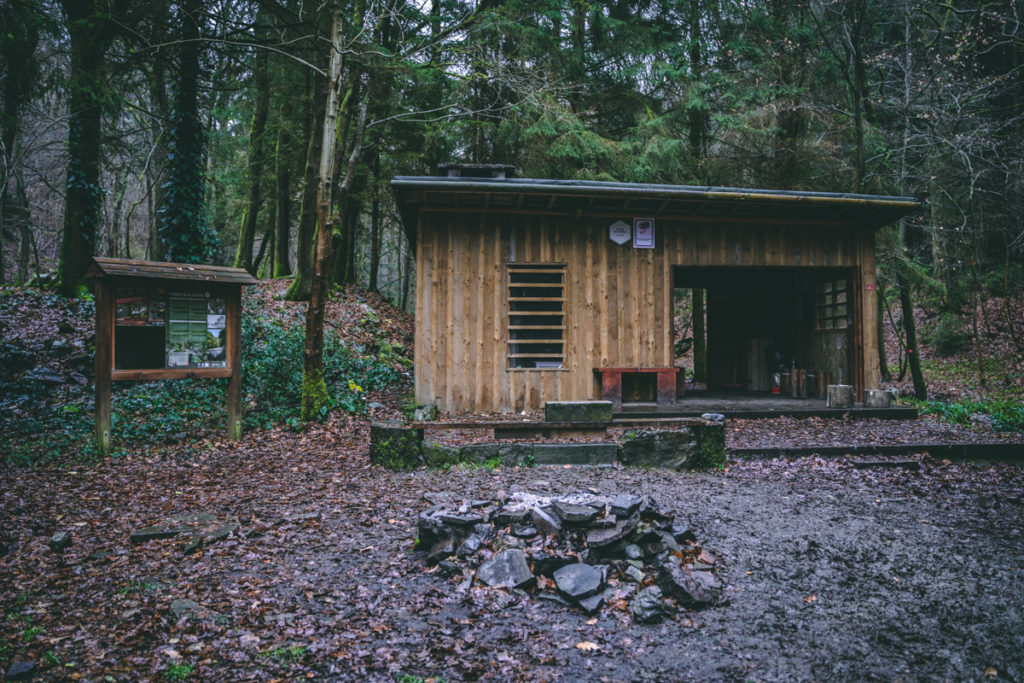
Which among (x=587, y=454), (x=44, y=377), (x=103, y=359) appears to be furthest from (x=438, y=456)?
(x=44, y=377)

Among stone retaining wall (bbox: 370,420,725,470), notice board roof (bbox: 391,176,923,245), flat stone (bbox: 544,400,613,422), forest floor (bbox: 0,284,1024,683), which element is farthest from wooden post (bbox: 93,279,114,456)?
flat stone (bbox: 544,400,613,422)

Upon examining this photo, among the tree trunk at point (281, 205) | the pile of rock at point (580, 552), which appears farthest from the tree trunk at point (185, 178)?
the pile of rock at point (580, 552)

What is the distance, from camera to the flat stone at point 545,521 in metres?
4.21

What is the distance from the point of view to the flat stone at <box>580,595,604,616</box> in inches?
144

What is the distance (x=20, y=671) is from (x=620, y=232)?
980 centimetres

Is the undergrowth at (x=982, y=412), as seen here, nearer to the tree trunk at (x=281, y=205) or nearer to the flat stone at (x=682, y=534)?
the flat stone at (x=682, y=534)

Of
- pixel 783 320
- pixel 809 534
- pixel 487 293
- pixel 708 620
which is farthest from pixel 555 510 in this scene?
pixel 783 320

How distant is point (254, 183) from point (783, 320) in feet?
53.3

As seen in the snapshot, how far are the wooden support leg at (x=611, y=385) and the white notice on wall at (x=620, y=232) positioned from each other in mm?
2502

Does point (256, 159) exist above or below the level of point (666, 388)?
above

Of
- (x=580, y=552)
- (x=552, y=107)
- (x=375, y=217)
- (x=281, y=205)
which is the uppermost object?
(x=552, y=107)

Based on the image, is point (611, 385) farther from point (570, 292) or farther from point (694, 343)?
point (694, 343)

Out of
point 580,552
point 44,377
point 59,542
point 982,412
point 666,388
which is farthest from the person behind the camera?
point 666,388

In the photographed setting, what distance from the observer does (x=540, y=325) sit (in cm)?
1071
